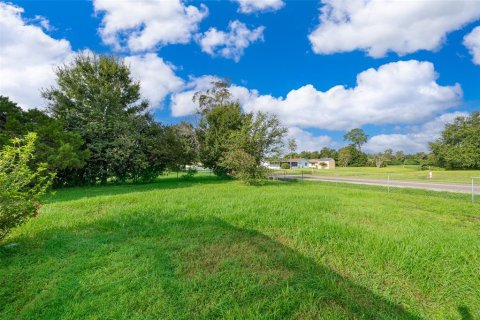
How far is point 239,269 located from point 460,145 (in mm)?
51917

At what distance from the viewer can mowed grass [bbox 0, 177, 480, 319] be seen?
2541mm

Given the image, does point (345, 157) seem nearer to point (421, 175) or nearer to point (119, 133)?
point (421, 175)

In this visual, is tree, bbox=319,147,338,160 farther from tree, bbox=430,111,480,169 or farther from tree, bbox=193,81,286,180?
tree, bbox=193,81,286,180

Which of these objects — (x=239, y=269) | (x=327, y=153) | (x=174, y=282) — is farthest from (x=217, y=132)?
(x=327, y=153)

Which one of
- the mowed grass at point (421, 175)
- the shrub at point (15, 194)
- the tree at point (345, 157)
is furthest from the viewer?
the tree at point (345, 157)

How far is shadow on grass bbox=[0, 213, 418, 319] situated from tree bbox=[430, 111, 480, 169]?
4759 cm

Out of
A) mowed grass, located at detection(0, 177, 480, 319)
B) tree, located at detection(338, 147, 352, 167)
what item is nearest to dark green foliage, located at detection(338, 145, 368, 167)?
tree, located at detection(338, 147, 352, 167)

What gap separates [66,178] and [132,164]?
427 centimetres

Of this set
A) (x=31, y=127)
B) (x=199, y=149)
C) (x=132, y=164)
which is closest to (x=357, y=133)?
(x=199, y=149)

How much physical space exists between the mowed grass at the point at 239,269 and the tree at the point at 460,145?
4433 centimetres

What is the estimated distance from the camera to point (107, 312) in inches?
94.7

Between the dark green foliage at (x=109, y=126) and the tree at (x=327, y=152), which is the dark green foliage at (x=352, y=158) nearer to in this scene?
the tree at (x=327, y=152)

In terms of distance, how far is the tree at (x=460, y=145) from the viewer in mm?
36875

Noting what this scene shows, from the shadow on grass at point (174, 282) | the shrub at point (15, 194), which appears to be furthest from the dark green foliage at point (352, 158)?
the shrub at point (15, 194)
